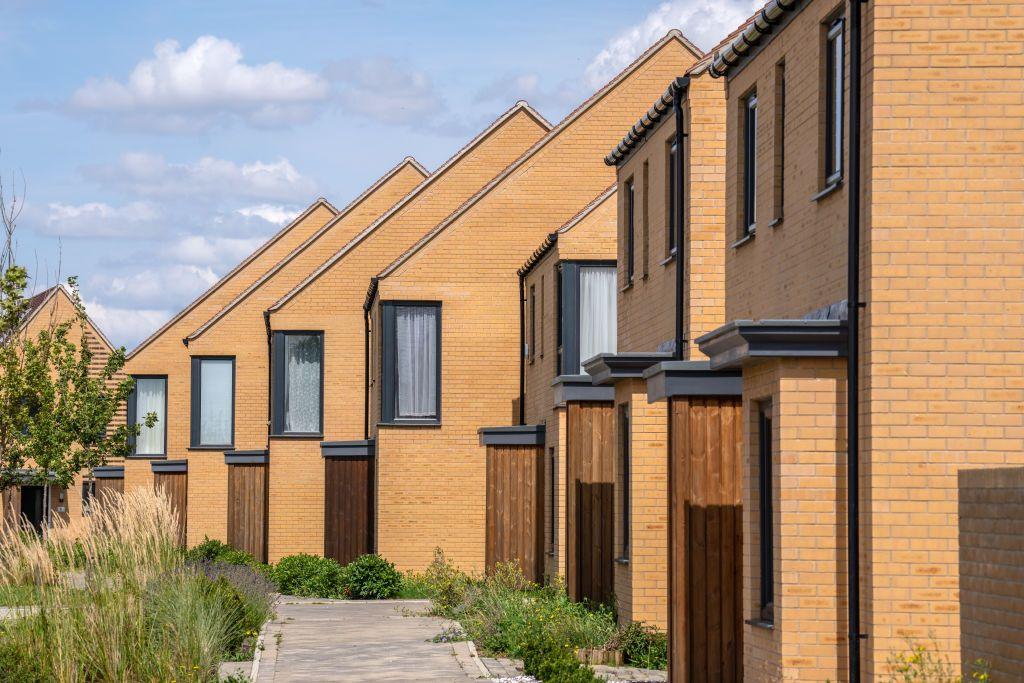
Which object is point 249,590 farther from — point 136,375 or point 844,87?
point 136,375

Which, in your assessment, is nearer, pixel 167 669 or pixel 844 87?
pixel 844 87

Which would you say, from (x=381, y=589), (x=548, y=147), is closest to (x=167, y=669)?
(x=381, y=589)

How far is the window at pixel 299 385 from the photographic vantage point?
35.7 metres

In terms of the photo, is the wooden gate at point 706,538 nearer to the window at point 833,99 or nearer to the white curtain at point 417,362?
the window at point 833,99

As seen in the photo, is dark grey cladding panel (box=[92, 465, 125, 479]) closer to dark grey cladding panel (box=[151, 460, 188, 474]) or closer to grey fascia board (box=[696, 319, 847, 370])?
dark grey cladding panel (box=[151, 460, 188, 474])

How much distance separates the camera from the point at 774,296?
536 inches

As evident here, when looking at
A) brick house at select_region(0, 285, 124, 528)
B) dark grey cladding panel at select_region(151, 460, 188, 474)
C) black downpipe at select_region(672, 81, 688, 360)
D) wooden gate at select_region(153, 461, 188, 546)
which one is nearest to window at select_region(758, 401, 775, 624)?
black downpipe at select_region(672, 81, 688, 360)

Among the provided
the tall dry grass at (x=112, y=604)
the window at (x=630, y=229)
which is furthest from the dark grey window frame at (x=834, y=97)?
the window at (x=630, y=229)

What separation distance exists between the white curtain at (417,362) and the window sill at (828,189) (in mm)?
18610

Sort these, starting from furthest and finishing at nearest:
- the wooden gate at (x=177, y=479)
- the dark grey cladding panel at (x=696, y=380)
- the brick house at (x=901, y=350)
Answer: the wooden gate at (x=177, y=479) < the dark grey cladding panel at (x=696, y=380) < the brick house at (x=901, y=350)

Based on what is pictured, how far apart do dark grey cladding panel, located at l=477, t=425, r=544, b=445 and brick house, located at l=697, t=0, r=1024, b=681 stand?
1424 cm

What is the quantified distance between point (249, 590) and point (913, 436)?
12.9 meters

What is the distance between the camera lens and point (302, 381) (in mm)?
36188

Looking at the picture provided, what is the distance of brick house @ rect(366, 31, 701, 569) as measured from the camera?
30.1 meters
